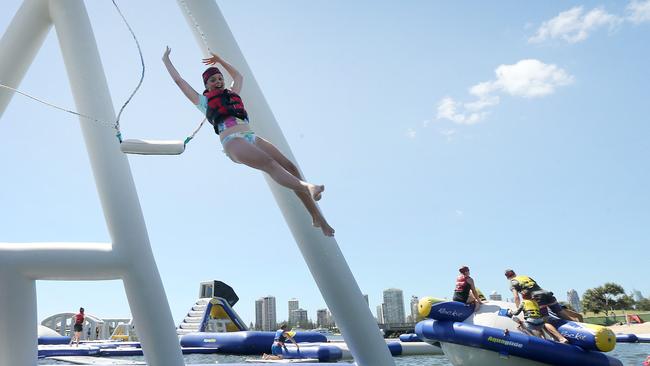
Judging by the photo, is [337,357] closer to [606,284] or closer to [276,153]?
[276,153]

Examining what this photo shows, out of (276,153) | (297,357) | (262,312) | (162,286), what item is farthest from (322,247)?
(262,312)

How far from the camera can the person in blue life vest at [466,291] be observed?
38.3 feet

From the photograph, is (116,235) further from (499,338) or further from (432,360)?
(432,360)

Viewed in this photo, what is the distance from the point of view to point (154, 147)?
5.34 meters

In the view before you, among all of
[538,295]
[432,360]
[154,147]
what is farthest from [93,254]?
[432,360]

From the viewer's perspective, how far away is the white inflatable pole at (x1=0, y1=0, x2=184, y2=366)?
251 inches

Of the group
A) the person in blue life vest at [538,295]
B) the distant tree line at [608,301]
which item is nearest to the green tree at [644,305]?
the distant tree line at [608,301]

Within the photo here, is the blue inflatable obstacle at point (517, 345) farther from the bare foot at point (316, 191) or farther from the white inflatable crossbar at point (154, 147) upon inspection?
the white inflatable crossbar at point (154, 147)

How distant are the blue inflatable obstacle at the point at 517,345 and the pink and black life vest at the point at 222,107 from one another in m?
7.98

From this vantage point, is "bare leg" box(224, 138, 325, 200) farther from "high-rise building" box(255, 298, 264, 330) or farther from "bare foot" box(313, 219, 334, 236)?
"high-rise building" box(255, 298, 264, 330)

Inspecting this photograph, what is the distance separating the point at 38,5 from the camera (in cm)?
747

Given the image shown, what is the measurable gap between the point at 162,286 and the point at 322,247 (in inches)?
92.6

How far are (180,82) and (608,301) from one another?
248 ft

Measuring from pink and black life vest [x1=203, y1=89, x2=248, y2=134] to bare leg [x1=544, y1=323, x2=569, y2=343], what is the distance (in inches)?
340
